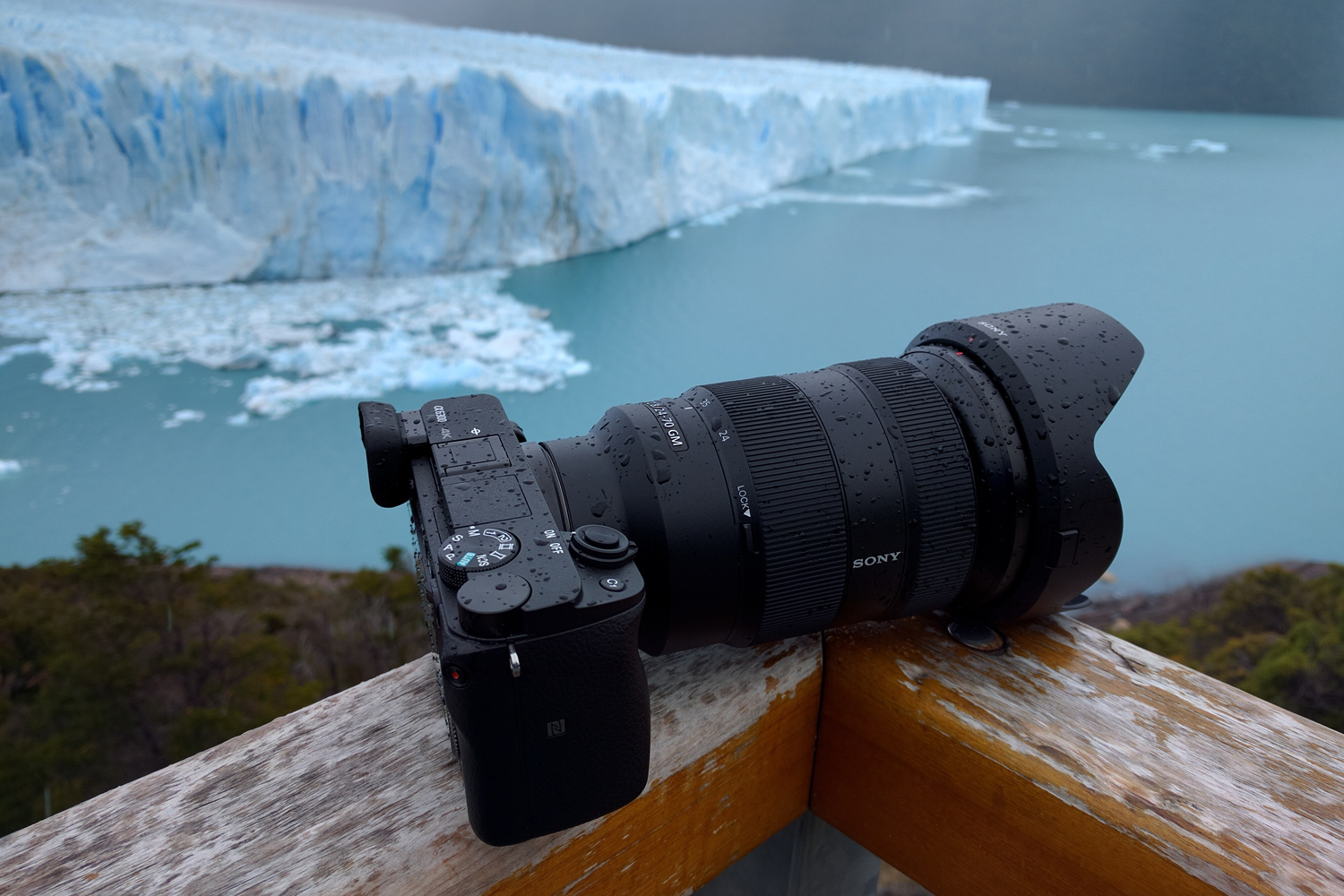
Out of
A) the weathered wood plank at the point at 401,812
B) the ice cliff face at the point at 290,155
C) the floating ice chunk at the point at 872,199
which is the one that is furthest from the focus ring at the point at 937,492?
the floating ice chunk at the point at 872,199

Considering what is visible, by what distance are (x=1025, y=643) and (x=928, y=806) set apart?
198mm

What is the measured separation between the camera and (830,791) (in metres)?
0.67

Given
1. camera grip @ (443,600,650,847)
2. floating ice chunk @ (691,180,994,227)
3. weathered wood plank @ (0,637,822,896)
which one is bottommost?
floating ice chunk @ (691,180,994,227)

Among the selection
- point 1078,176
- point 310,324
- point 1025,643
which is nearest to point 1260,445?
point 1025,643

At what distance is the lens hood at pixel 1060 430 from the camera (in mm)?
672

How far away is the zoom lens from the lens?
62 centimetres

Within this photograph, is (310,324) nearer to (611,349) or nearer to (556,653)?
(611,349)

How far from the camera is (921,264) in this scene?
14.7ft

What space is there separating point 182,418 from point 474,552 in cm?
372

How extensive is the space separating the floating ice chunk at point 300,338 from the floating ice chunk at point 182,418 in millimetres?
13

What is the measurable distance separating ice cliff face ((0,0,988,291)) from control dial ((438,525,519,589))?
4813 millimetres

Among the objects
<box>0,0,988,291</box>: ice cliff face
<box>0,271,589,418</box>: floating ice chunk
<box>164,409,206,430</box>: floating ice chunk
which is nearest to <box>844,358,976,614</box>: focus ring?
<box>0,271,589,418</box>: floating ice chunk

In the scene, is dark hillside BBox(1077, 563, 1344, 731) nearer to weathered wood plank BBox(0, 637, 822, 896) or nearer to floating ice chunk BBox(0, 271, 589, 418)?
weathered wood plank BBox(0, 637, 822, 896)

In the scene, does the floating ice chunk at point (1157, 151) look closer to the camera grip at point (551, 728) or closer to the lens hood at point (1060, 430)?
the lens hood at point (1060, 430)
